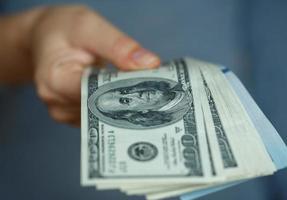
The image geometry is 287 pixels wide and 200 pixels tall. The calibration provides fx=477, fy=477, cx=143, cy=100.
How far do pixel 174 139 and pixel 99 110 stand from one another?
11 cm

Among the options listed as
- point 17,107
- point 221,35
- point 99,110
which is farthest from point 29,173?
point 221,35

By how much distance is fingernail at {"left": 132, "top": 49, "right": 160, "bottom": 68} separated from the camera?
73cm

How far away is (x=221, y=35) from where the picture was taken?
1.18m

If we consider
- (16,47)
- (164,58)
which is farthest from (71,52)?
(164,58)

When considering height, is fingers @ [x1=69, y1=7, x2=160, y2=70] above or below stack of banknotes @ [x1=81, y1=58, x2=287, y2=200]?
above

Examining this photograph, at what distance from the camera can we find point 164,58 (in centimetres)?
113

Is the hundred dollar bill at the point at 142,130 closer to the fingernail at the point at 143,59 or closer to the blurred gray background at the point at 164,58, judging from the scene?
the fingernail at the point at 143,59

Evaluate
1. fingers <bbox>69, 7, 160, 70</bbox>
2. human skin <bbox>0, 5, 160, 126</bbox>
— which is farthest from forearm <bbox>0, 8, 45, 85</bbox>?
fingers <bbox>69, 7, 160, 70</bbox>

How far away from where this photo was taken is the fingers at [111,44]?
0.73m

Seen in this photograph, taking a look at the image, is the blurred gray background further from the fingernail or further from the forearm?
the fingernail

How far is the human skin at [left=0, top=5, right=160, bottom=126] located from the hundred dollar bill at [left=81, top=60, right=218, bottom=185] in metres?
0.06

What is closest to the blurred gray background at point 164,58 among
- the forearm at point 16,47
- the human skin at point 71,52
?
the forearm at point 16,47

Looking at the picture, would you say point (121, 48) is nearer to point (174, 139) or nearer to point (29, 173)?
point (174, 139)

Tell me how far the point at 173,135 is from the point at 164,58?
23.7 inches
